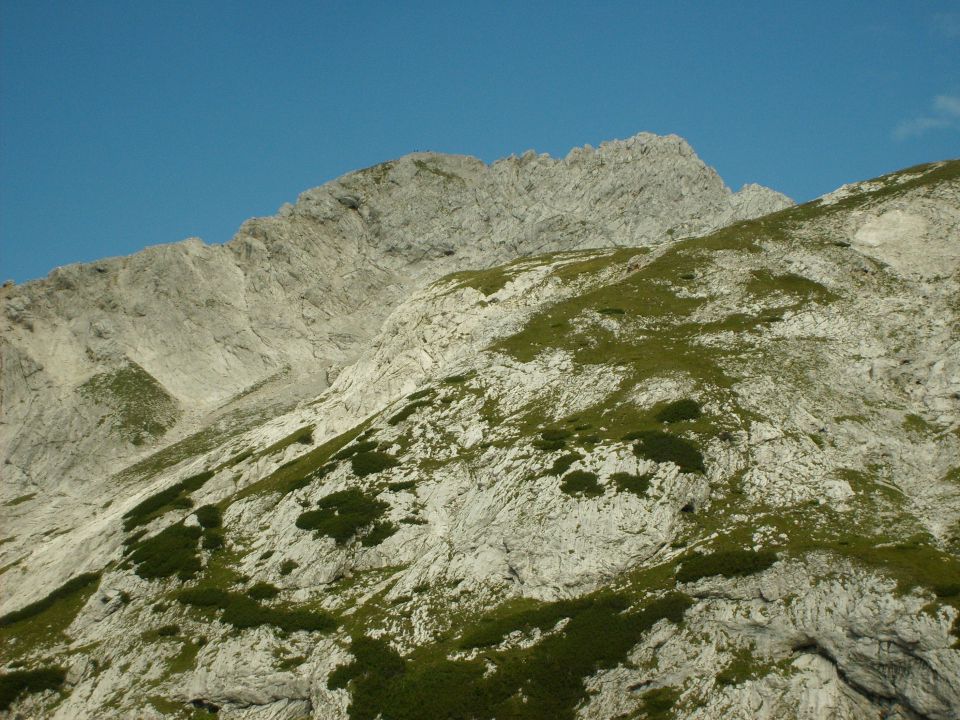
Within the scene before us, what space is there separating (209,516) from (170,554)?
4673 millimetres

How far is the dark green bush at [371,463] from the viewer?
174 ft

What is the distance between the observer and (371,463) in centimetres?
5375

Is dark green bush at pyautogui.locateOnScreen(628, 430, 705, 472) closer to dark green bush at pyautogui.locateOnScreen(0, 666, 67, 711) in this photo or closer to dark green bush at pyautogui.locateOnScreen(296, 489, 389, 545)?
dark green bush at pyautogui.locateOnScreen(296, 489, 389, 545)

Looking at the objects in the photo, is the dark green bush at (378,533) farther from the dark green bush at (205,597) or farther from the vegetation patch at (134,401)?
the vegetation patch at (134,401)

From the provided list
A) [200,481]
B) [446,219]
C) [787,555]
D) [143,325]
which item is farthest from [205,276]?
[787,555]

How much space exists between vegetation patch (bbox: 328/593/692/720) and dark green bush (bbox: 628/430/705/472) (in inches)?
383

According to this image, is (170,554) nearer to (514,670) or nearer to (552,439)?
(552,439)

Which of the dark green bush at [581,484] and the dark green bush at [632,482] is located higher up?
the dark green bush at [581,484]

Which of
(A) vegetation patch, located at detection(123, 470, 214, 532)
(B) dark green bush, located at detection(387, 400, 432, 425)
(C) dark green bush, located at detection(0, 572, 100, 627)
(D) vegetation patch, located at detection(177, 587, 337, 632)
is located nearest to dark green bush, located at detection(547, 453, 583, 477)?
(D) vegetation patch, located at detection(177, 587, 337, 632)

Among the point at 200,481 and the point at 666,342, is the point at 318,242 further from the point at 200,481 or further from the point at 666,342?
the point at 666,342

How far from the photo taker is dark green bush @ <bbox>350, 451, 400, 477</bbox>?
174ft

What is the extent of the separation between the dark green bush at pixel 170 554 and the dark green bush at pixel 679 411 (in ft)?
98.6

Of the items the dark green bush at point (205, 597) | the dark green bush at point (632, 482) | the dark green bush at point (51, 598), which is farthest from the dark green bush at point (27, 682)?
the dark green bush at point (632, 482)

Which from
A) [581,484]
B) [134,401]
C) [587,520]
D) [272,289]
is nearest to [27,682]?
[587,520]
